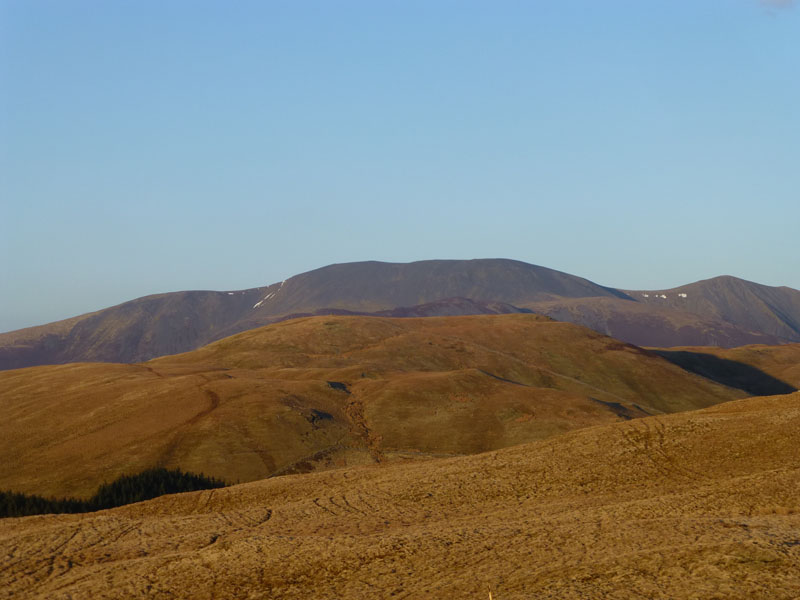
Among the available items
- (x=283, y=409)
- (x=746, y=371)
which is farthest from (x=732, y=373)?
(x=283, y=409)

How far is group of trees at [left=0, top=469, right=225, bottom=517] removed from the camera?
62375mm

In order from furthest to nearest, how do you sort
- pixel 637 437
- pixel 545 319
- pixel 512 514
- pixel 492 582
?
pixel 545 319 < pixel 637 437 < pixel 512 514 < pixel 492 582

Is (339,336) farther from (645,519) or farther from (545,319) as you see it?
(645,519)

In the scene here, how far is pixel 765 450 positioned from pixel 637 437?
7815 mm

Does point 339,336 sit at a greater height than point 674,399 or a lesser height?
greater

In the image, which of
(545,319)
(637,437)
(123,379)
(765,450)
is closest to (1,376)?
(123,379)

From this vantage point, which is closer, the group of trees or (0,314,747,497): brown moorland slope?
the group of trees

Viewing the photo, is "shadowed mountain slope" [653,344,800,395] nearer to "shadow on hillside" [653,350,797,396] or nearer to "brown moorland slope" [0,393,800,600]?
"shadow on hillside" [653,350,797,396]

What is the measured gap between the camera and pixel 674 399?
462 ft

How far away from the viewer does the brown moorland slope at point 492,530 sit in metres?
22.7

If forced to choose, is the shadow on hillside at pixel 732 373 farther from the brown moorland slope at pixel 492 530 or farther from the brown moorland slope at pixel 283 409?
the brown moorland slope at pixel 492 530

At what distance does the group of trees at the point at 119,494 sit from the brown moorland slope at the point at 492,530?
24169mm

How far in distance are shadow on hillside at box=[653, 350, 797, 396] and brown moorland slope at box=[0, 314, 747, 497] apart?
34.0m

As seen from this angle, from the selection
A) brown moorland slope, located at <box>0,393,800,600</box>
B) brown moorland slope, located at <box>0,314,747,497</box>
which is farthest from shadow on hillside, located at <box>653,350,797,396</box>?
brown moorland slope, located at <box>0,393,800,600</box>
